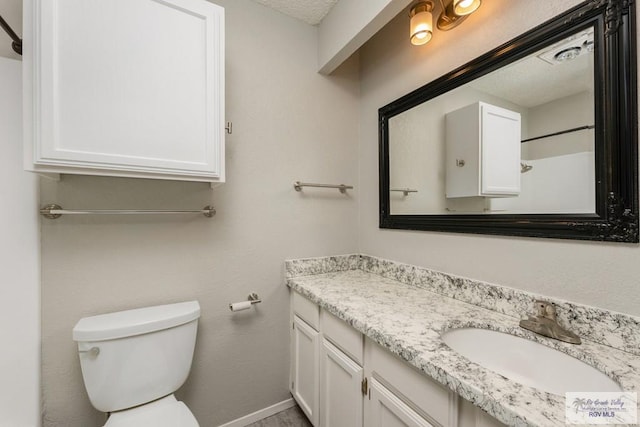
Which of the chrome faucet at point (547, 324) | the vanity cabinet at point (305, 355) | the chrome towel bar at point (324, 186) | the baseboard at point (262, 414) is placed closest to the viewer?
the chrome faucet at point (547, 324)

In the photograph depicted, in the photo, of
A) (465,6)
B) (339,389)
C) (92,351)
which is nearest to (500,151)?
(465,6)

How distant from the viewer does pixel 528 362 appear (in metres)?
0.85

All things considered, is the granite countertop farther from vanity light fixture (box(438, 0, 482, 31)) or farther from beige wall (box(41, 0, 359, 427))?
vanity light fixture (box(438, 0, 482, 31))

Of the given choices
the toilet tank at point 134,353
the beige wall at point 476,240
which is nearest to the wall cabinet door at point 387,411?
the beige wall at point 476,240

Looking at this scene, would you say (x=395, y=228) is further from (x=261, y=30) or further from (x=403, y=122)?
(x=261, y=30)

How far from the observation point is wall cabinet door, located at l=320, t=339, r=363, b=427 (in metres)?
1.04

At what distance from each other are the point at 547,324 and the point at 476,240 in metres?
0.39

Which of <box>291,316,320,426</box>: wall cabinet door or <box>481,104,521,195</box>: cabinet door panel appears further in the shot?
<box>291,316,320,426</box>: wall cabinet door

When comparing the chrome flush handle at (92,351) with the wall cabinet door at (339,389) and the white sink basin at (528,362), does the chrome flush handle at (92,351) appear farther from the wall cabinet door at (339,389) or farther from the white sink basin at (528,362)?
the white sink basin at (528,362)

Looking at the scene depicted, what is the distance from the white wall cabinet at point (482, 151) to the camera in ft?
3.36

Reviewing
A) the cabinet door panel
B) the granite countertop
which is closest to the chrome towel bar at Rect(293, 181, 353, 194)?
the granite countertop

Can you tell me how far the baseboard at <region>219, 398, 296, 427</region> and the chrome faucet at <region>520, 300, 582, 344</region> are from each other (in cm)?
144

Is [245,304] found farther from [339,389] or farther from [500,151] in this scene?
[500,151]

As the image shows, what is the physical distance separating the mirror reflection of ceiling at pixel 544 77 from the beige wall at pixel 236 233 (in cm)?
98
